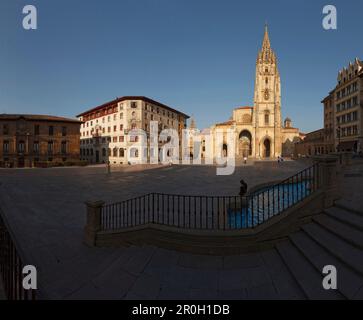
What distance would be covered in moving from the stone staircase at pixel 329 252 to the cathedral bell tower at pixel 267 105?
71406 millimetres

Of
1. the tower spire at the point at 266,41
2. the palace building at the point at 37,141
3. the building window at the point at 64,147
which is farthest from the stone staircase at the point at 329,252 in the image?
the tower spire at the point at 266,41

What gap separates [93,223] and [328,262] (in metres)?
6.15

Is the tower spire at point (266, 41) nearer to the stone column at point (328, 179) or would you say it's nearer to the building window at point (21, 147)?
the building window at point (21, 147)

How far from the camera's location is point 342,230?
17.1ft

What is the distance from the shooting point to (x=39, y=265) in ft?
17.2

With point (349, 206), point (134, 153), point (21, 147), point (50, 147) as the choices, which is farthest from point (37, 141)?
point (349, 206)

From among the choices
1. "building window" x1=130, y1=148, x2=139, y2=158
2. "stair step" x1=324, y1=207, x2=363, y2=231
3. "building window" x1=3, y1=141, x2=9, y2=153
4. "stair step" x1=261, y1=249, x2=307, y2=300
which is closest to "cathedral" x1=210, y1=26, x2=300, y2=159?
"building window" x1=130, y1=148, x2=139, y2=158

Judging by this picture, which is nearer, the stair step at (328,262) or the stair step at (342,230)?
the stair step at (328,262)

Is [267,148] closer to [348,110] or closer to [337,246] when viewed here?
[348,110]

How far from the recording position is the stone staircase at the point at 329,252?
12.5ft
